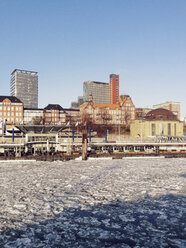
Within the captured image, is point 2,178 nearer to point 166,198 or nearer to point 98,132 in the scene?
point 166,198

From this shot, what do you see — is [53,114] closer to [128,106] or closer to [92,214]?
[128,106]

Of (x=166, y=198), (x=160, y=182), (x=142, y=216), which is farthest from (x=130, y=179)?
(x=142, y=216)

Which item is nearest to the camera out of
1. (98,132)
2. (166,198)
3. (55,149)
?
(166,198)

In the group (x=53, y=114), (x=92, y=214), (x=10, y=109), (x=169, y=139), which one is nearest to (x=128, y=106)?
(x=53, y=114)

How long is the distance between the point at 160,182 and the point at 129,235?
57.1 feet

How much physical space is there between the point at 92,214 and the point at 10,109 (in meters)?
155

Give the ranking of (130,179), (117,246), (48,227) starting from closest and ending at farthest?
1. (117,246)
2. (48,227)
3. (130,179)

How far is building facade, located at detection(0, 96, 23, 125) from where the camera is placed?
160625mm

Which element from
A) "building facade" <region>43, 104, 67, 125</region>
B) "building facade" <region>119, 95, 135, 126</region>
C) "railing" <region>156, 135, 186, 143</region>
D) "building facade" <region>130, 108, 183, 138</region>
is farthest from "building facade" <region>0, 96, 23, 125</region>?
"railing" <region>156, 135, 186, 143</region>

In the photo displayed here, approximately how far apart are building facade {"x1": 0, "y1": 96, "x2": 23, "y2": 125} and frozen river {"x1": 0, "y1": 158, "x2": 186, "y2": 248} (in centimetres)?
13827

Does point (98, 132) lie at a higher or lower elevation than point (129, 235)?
higher

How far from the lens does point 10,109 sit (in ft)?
534

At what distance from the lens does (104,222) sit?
17.4m

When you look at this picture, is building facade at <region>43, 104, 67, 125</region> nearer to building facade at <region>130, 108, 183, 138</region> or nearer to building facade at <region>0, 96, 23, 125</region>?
building facade at <region>0, 96, 23, 125</region>
